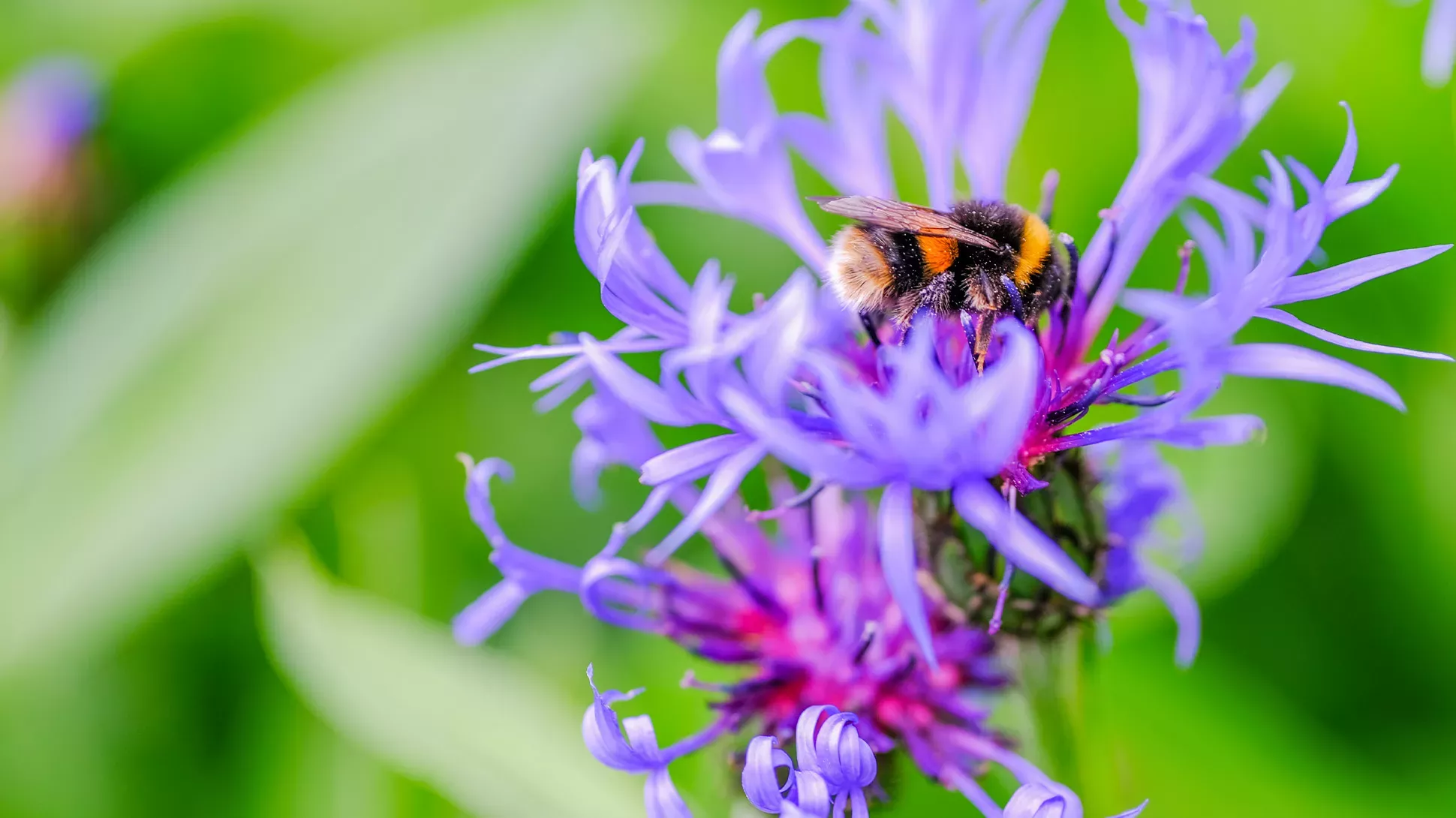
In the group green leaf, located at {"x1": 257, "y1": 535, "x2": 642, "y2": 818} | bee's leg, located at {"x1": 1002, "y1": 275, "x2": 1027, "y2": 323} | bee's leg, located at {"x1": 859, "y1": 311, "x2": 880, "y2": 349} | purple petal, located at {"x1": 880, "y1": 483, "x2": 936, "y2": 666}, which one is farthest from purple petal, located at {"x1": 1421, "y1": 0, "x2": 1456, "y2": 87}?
green leaf, located at {"x1": 257, "y1": 535, "x2": 642, "y2": 818}

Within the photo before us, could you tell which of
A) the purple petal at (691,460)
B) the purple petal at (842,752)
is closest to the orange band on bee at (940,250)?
the purple petal at (691,460)

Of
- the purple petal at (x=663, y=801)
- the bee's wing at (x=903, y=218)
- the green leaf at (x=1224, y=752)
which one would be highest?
the bee's wing at (x=903, y=218)

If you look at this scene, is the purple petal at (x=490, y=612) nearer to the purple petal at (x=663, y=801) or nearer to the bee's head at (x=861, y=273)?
the purple petal at (x=663, y=801)

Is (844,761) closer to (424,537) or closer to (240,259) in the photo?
(424,537)

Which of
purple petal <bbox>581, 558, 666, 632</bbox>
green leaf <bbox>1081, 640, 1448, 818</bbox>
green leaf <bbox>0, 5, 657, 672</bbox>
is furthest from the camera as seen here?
green leaf <bbox>0, 5, 657, 672</bbox>

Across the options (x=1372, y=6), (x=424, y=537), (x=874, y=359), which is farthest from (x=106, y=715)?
(x=1372, y=6)

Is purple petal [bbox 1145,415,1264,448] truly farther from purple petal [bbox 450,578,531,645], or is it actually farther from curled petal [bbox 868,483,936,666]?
purple petal [bbox 450,578,531,645]

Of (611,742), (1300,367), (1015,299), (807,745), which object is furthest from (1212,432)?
(611,742)
